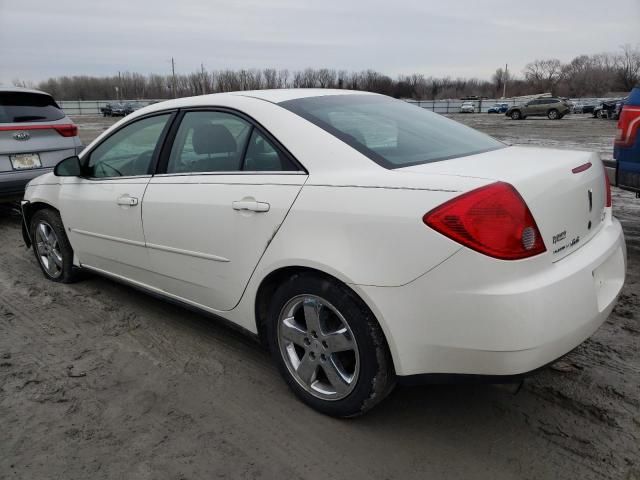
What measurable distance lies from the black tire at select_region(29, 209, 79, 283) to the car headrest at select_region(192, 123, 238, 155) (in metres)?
1.85

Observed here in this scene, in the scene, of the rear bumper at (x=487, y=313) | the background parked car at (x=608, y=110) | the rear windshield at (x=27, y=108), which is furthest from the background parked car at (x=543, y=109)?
the rear bumper at (x=487, y=313)

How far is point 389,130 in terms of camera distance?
271cm

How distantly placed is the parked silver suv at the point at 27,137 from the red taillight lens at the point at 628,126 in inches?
264

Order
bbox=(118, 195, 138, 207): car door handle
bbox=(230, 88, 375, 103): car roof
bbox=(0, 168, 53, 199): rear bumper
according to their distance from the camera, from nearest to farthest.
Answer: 1. bbox=(230, 88, 375, 103): car roof
2. bbox=(118, 195, 138, 207): car door handle
3. bbox=(0, 168, 53, 199): rear bumper

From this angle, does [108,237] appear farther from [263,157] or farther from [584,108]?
[584,108]

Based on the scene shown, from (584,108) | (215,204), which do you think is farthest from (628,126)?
(584,108)

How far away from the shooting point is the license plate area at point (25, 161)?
636 cm

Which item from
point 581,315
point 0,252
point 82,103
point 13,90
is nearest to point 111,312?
point 0,252

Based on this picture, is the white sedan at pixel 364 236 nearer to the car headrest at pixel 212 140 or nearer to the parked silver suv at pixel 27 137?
the car headrest at pixel 212 140

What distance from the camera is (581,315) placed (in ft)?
6.52

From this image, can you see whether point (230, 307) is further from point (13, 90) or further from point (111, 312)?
point (13, 90)

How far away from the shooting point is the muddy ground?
84.2 inches

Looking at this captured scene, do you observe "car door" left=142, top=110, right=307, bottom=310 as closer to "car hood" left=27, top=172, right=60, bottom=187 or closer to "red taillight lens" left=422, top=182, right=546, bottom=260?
"red taillight lens" left=422, top=182, right=546, bottom=260

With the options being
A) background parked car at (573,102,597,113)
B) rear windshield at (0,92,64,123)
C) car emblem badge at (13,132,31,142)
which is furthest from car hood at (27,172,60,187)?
background parked car at (573,102,597,113)
